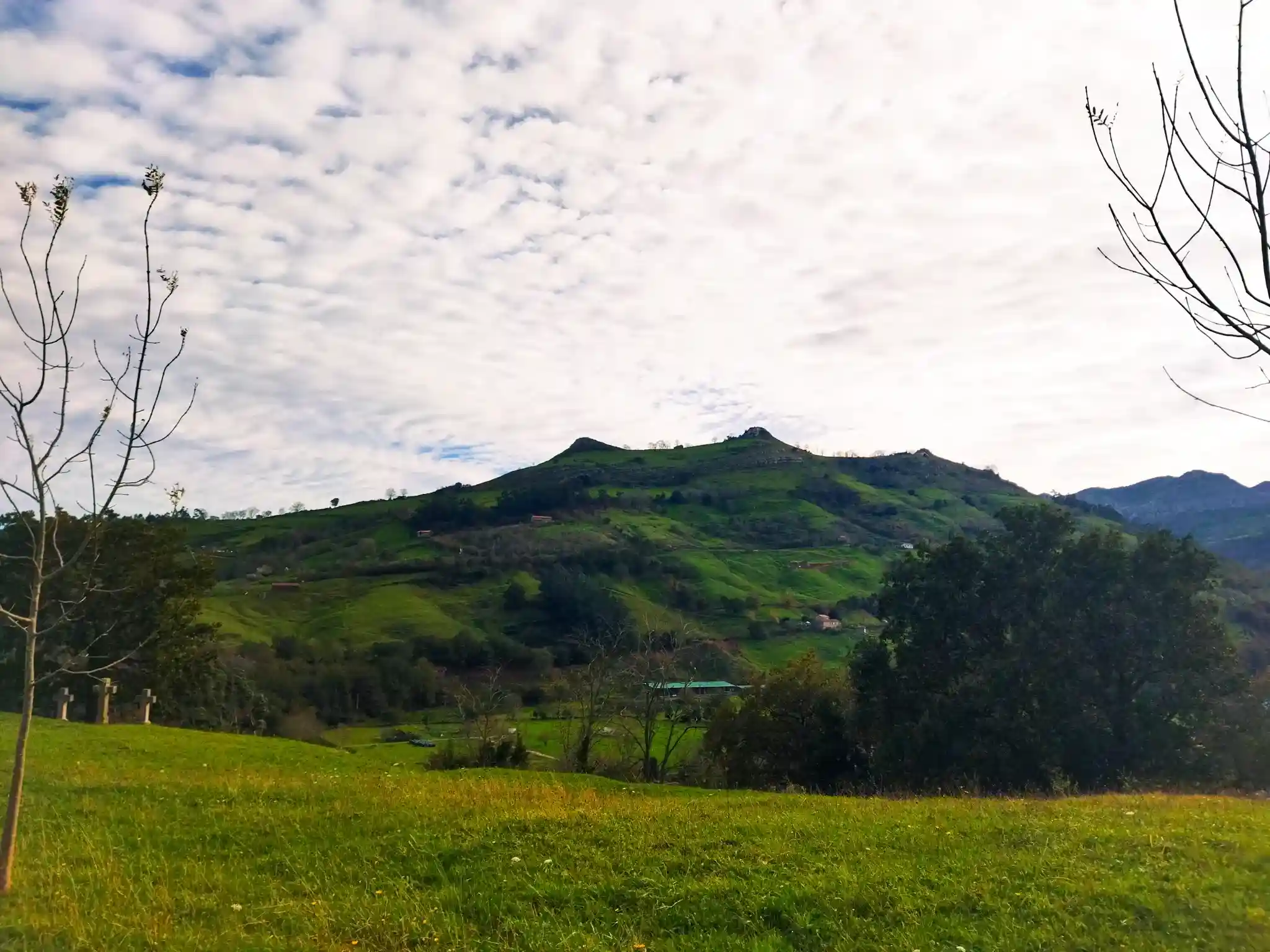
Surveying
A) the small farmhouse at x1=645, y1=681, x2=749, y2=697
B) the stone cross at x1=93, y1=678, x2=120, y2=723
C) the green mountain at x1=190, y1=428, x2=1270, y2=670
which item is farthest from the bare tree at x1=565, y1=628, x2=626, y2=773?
the green mountain at x1=190, y1=428, x2=1270, y2=670

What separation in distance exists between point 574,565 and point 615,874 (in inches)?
5032

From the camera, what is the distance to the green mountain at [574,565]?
110 meters

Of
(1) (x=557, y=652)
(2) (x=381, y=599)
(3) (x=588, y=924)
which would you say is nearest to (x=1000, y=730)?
(3) (x=588, y=924)

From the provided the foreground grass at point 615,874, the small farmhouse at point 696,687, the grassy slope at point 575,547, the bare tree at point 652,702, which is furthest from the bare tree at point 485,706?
the foreground grass at point 615,874

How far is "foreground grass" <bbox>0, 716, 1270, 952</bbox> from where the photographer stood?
7871 mm

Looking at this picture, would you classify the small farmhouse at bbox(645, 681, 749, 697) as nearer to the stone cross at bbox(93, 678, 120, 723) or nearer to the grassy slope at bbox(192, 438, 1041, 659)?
the grassy slope at bbox(192, 438, 1041, 659)

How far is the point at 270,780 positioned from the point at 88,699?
108ft

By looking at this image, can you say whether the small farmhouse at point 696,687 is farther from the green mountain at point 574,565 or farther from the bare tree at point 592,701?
the green mountain at point 574,565

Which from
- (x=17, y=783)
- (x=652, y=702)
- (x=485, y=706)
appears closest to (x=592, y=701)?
(x=652, y=702)

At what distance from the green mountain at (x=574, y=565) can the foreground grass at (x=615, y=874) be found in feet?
211

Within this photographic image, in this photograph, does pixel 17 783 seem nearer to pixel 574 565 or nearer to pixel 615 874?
pixel 615 874

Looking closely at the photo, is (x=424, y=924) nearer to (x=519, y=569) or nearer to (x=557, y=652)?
(x=557, y=652)

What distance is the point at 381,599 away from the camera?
123 metres

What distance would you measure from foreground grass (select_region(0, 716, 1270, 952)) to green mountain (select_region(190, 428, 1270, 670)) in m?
64.3
